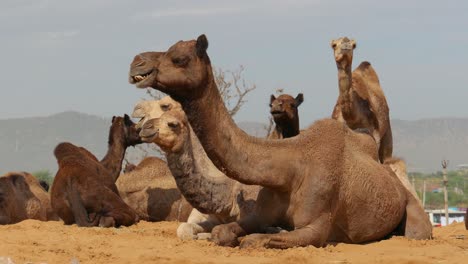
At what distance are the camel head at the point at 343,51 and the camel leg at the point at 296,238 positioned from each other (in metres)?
4.76

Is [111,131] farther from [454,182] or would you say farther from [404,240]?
[454,182]

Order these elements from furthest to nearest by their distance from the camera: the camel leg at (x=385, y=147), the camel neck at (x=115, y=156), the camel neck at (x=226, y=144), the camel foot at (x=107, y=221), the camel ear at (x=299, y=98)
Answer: the camel neck at (x=115, y=156) → the camel leg at (x=385, y=147) → the camel ear at (x=299, y=98) → the camel foot at (x=107, y=221) → the camel neck at (x=226, y=144)

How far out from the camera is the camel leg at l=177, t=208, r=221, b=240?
10281 mm

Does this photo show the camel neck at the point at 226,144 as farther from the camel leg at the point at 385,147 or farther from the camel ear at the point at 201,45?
the camel leg at the point at 385,147

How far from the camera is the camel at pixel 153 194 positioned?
48.5ft

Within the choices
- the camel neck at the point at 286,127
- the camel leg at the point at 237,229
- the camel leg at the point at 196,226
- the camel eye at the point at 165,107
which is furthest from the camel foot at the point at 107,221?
the camel leg at the point at 237,229

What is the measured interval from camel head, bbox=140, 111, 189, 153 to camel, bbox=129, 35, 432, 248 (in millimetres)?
1833

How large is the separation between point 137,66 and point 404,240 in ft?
11.2

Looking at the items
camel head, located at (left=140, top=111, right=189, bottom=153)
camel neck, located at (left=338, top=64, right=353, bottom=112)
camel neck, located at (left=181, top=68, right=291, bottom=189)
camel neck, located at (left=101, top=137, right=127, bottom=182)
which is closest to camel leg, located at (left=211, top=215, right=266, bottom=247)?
camel neck, located at (left=181, top=68, right=291, bottom=189)

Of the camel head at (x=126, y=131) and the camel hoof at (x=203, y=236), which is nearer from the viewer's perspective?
the camel hoof at (x=203, y=236)

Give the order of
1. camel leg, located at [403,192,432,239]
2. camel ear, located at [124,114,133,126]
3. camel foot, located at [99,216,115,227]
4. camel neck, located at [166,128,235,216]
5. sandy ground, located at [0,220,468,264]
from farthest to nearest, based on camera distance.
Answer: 1. camel ear, located at [124,114,133,126]
2. camel foot, located at [99,216,115,227]
3. camel neck, located at [166,128,235,216]
4. camel leg, located at [403,192,432,239]
5. sandy ground, located at [0,220,468,264]

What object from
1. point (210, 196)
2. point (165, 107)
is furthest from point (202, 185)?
point (165, 107)

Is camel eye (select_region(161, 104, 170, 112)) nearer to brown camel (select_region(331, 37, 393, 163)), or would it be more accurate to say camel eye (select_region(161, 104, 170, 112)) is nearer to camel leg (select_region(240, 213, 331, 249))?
brown camel (select_region(331, 37, 393, 163))

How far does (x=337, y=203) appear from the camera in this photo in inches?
364
